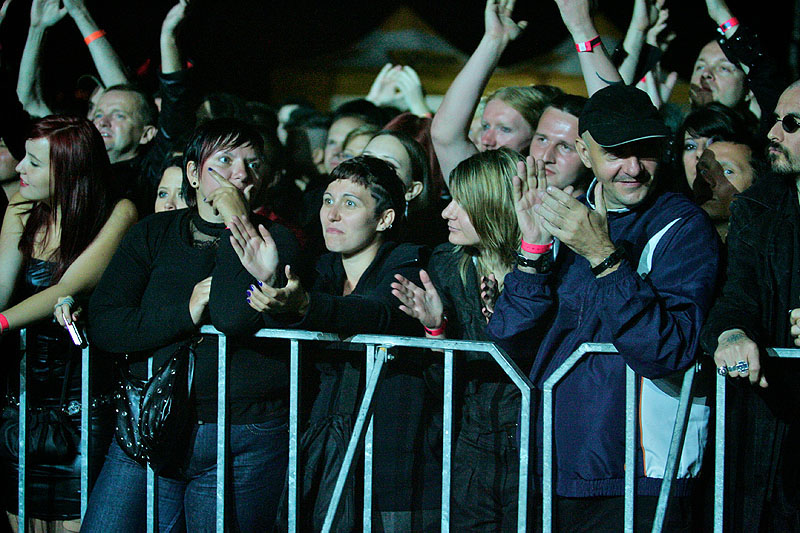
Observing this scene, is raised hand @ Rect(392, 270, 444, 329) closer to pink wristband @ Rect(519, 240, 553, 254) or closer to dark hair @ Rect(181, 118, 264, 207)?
pink wristband @ Rect(519, 240, 553, 254)

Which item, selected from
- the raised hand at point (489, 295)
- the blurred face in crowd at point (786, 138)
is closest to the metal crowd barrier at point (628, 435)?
the raised hand at point (489, 295)

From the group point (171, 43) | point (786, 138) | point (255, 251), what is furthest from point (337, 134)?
point (786, 138)

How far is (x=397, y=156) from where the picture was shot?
415cm

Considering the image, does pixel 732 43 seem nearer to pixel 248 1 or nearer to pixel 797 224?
pixel 797 224

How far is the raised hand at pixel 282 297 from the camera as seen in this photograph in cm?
285

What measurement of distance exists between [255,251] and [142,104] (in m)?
2.40

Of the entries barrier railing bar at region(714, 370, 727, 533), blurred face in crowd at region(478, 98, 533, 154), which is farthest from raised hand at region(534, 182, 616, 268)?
blurred face in crowd at region(478, 98, 533, 154)

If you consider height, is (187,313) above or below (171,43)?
below

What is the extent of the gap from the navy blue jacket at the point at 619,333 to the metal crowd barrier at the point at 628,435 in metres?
0.06

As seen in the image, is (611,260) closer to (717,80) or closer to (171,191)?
(171,191)

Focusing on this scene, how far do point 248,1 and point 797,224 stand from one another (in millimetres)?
5902

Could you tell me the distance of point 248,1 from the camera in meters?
7.47

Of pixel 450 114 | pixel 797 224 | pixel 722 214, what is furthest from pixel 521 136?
pixel 797 224

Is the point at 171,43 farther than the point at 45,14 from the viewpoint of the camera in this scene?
No
